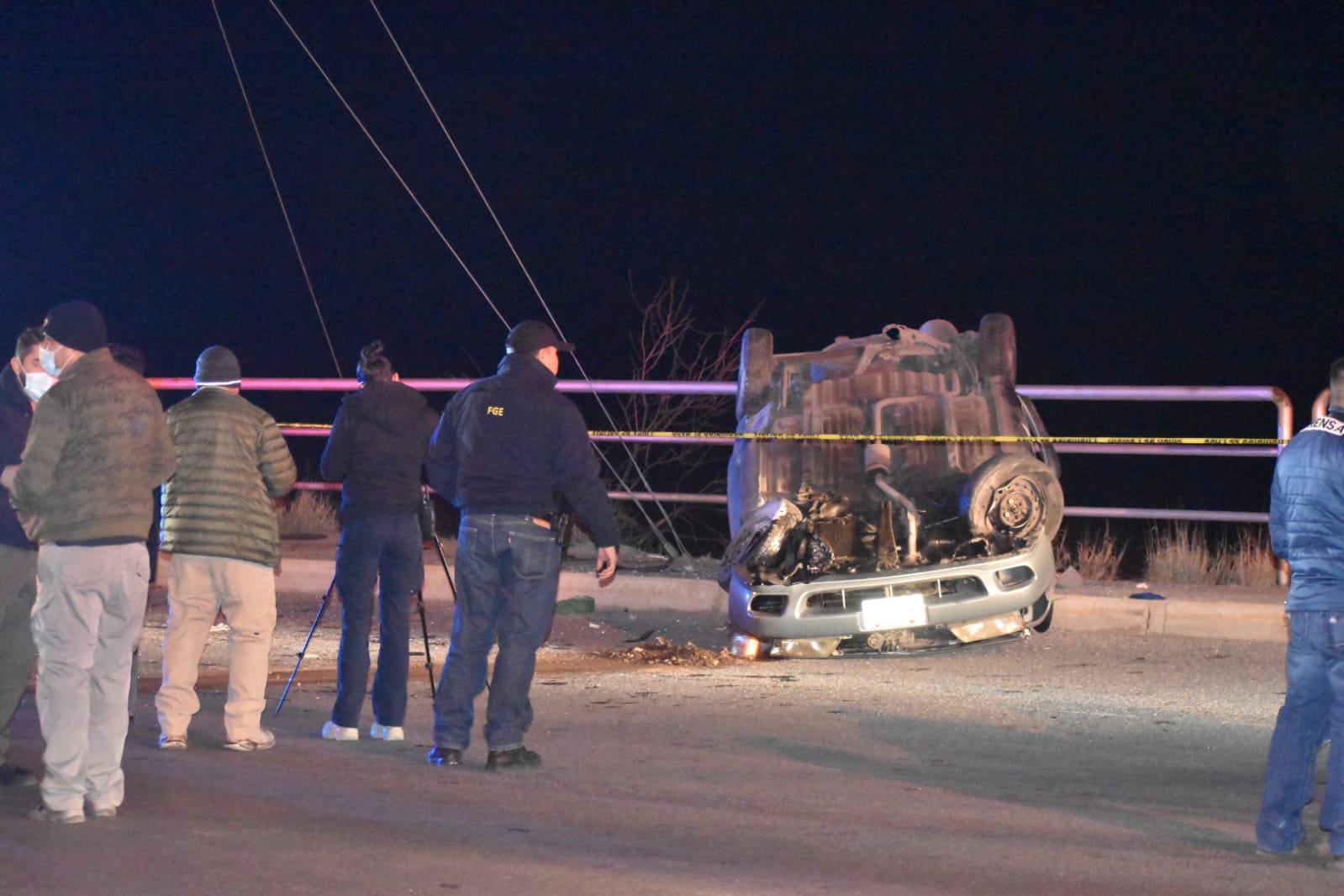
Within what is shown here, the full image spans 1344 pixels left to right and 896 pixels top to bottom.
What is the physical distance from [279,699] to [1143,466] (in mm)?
45858

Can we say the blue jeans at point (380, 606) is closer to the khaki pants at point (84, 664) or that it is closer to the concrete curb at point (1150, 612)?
the khaki pants at point (84, 664)

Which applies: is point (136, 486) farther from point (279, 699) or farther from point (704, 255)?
point (704, 255)

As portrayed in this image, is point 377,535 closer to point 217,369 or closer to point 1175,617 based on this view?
point 217,369

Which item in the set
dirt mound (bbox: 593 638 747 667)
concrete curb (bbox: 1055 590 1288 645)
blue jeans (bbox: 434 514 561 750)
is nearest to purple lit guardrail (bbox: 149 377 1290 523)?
concrete curb (bbox: 1055 590 1288 645)

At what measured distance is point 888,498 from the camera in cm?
1125

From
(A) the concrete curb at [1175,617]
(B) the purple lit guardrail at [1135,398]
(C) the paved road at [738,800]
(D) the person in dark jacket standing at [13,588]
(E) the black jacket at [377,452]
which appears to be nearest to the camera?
(C) the paved road at [738,800]

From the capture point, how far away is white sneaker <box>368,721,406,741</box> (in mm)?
8484

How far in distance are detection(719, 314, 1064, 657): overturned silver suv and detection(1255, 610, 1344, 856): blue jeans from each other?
452 centimetres

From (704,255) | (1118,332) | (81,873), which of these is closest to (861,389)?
(81,873)

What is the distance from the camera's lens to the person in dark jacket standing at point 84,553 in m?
6.51

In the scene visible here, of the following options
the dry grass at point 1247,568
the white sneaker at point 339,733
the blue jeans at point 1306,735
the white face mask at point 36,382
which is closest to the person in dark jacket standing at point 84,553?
the white face mask at point 36,382

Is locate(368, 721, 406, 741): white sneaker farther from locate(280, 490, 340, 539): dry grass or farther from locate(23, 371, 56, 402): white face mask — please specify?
locate(280, 490, 340, 539): dry grass

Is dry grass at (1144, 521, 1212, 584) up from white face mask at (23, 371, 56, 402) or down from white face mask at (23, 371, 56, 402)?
down

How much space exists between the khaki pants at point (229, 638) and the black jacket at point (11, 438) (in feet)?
3.40
